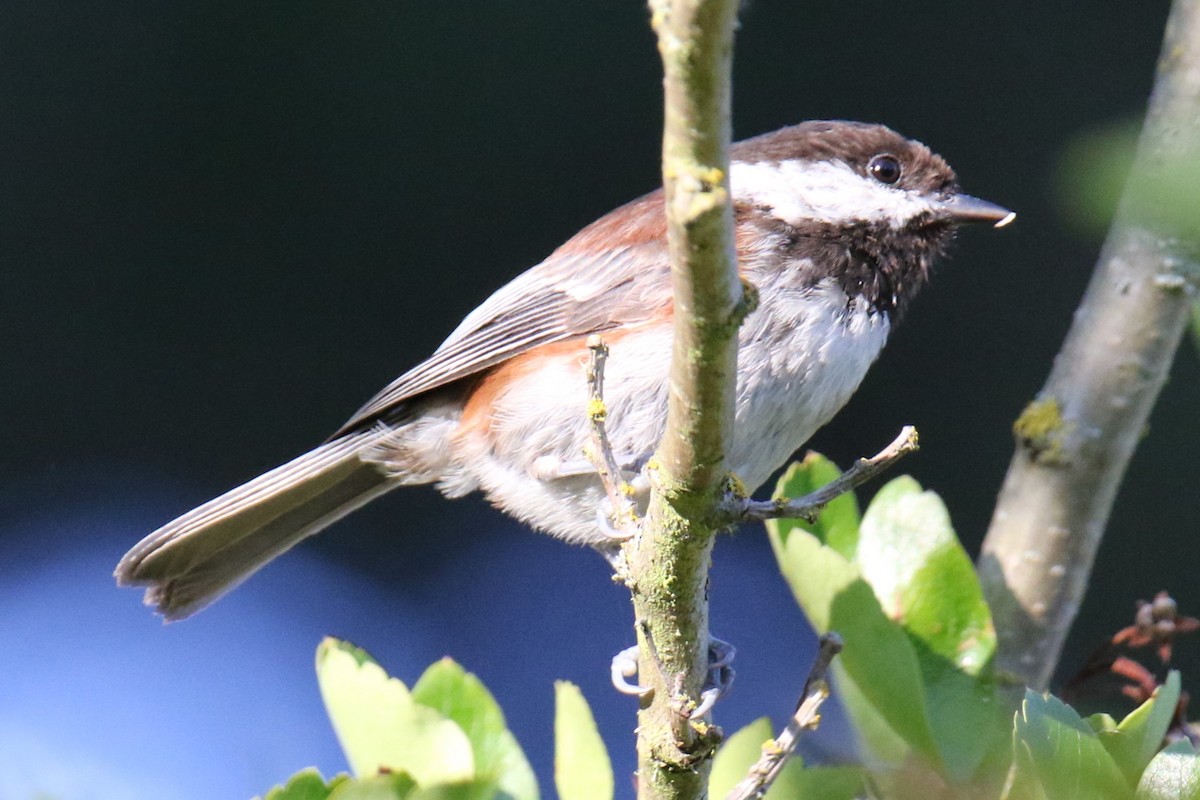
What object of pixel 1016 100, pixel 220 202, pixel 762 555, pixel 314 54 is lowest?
pixel 762 555

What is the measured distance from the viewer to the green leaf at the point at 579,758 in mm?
1279

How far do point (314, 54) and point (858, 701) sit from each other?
8.25 ft

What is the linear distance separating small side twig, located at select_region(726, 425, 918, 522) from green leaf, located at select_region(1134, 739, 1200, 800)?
350mm

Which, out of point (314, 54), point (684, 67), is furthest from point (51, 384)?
point (684, 67)

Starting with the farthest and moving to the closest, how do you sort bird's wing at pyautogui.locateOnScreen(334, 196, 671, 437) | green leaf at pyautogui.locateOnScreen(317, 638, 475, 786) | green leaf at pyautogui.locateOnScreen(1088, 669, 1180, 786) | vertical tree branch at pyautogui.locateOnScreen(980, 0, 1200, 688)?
bird's wing at pyautogui.locateOnScreen(334, 196, 671, 437), vertical tree branch at pyautogui.locateOnScreen(980, 0, 1200, 688), green leaf at pyautogui.locateOnScreen(317, 638, 475, 786), green leaf at pyautogui.locateOnScreen(1088, 669, 1180, 786)

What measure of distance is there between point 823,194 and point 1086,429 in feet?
2.17

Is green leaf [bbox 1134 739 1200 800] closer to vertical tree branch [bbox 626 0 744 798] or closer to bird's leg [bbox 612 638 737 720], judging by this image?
vertical tree branch [bbox 626 0 744 798]

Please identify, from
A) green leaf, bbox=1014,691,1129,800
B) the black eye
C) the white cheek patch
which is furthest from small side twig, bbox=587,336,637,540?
the black eye

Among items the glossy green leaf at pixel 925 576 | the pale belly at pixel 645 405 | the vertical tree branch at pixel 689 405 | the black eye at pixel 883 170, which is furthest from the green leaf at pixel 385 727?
the black eye at pixel 883 170

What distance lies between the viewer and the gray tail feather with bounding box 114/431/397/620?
95.7 inches

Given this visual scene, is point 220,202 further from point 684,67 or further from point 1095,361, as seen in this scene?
point 684,67

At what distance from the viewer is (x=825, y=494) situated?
4.05 ft

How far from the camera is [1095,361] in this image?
1.98m

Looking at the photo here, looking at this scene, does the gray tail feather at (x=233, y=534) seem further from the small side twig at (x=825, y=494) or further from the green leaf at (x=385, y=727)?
the small side twig at (x=825, y=494)
